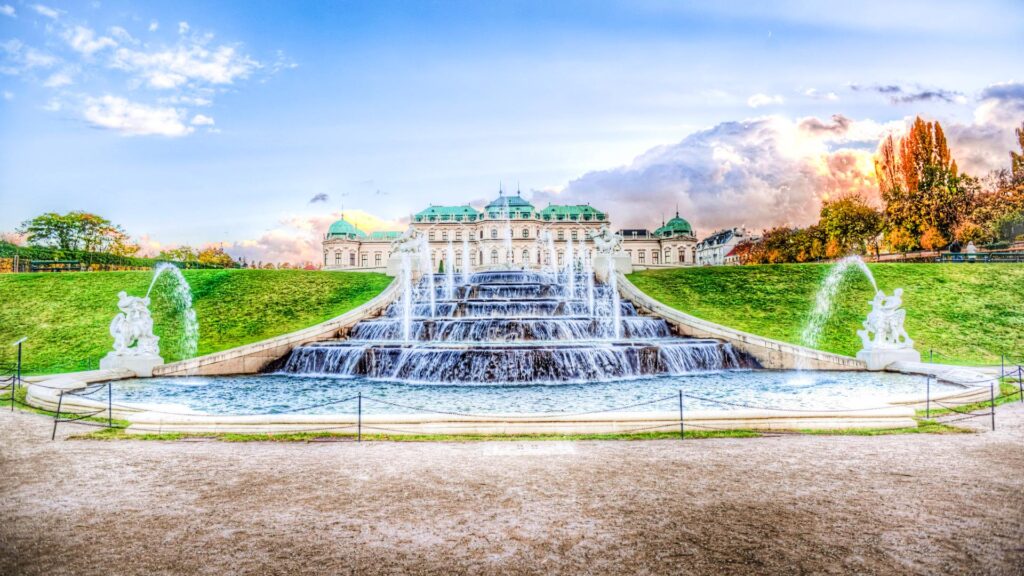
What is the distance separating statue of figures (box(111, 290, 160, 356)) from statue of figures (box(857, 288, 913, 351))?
22.4m

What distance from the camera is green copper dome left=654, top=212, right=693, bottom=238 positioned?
99938mm

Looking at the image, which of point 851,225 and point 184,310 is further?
point 851,225

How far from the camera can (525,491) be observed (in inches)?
256

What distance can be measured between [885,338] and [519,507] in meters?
17.2

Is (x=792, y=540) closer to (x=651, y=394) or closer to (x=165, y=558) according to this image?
(x=165, y=558)

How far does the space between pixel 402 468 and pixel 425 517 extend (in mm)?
1903

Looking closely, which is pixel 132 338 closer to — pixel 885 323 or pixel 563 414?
pixel 563 414

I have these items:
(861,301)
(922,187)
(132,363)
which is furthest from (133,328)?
(922,187)

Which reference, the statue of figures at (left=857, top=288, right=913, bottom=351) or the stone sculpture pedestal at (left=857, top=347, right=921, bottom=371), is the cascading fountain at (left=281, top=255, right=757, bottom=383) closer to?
the stone sculpture pedestal at (left=857, top=347, right=921, bottom=371)

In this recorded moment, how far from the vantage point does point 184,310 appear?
27.9 m

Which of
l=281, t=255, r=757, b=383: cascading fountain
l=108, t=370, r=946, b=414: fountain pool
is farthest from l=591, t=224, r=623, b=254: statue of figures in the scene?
l=108, t=370, r=946, b=414: fountain pool

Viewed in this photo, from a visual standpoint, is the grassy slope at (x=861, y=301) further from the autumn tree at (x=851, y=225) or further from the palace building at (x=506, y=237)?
the palace building at (x=506, y=237)

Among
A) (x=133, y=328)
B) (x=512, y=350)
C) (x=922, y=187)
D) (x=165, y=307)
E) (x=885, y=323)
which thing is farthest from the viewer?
(x=922, y=187)

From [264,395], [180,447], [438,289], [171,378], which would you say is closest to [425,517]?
[180,447]
